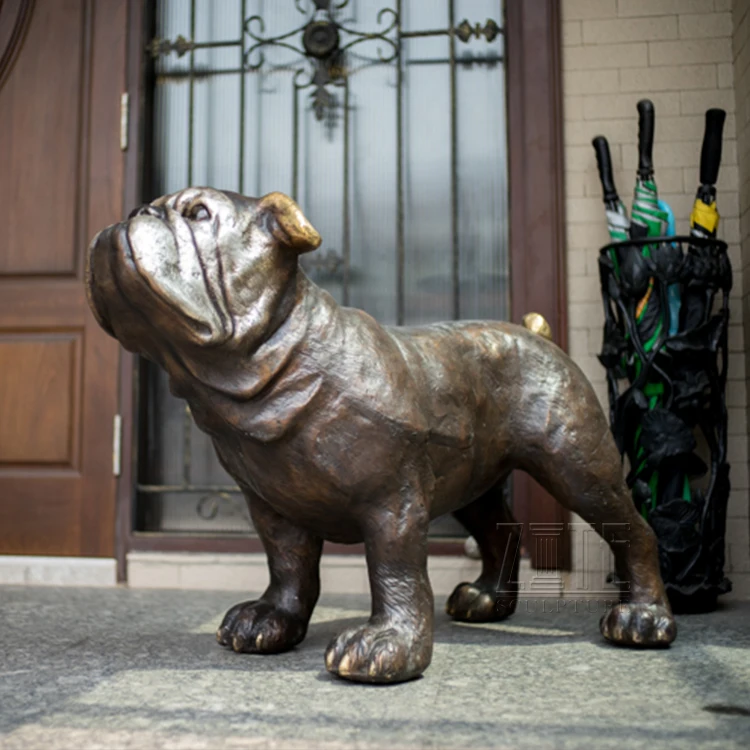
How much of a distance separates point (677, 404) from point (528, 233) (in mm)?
791

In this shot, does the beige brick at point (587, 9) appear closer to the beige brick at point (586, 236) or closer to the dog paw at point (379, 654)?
the beige brick at point (586, 236)

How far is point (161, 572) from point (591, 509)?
5.15 feet

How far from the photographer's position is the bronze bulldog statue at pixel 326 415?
4.80ft

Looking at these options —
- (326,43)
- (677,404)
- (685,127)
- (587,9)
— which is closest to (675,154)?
(685,127)

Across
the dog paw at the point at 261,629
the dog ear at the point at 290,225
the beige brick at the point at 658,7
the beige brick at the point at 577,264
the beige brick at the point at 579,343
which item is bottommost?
the dog paw at the point at 261,629

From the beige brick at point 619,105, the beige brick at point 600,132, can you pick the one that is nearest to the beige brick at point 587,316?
the beige brick at point 600,132

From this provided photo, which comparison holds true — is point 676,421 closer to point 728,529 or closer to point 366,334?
point 728,529

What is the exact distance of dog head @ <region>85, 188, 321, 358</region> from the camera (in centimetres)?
142

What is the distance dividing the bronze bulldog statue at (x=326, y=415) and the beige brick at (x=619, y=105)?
4.34ft

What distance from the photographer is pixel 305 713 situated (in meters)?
1.31

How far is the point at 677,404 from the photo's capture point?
2350 mm

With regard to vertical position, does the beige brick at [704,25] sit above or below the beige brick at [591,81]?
above

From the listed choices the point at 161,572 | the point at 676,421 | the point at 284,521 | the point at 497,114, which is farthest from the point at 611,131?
the point at 161,572

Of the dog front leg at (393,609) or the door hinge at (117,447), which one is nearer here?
the dog front leg at (393,609)
